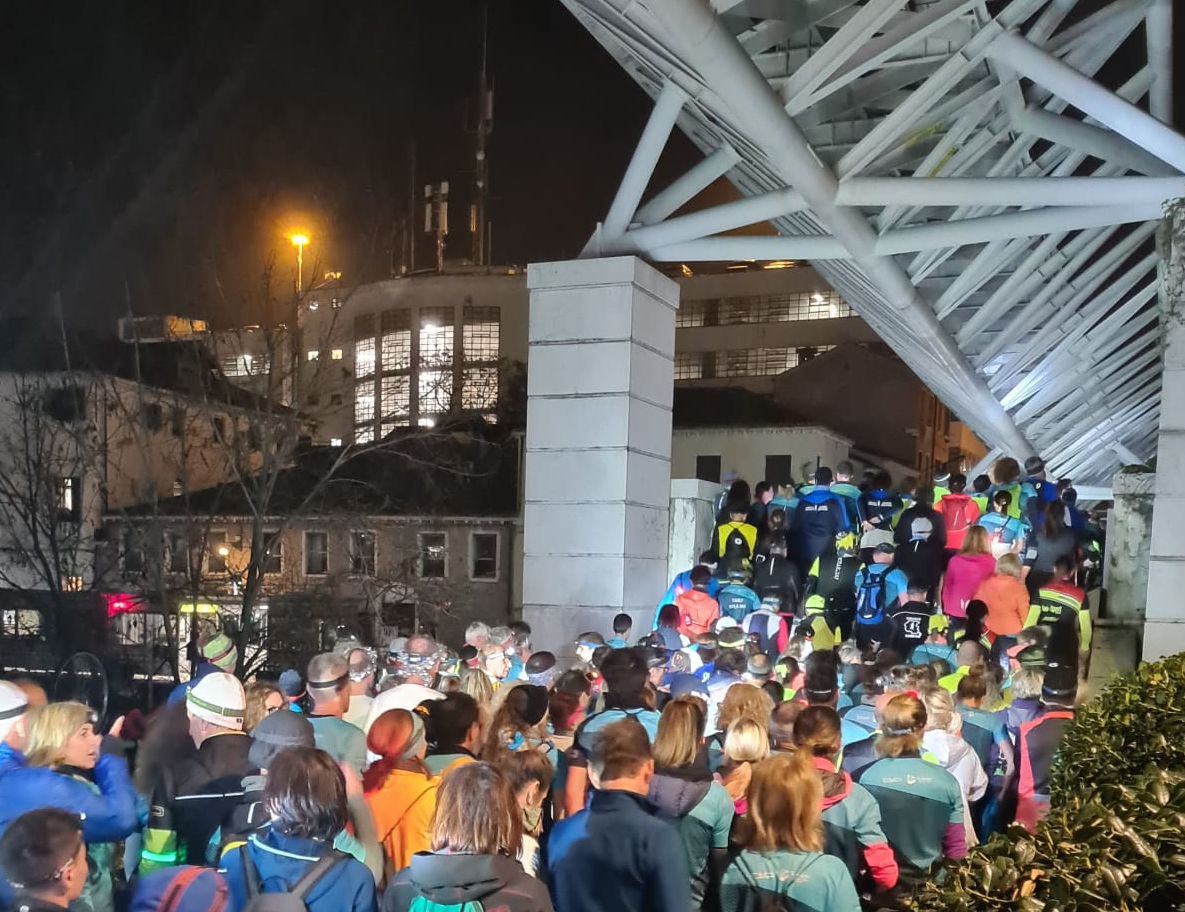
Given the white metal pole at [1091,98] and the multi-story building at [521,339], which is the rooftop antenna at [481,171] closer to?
the multi-story building at [521,339]

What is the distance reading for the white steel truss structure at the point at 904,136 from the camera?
7.25m

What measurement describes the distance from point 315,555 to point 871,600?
2977cm

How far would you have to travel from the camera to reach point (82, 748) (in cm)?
398

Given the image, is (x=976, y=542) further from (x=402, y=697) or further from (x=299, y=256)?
(x=299, y=256)

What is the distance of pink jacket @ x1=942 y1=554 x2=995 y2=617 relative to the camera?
801 cm

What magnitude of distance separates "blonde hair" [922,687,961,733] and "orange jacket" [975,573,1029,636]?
2.98 meters

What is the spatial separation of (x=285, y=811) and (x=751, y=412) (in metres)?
37.9

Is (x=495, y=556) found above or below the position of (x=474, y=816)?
below

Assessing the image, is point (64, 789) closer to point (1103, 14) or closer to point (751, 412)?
point (1103, 14)

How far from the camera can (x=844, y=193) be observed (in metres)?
8.23

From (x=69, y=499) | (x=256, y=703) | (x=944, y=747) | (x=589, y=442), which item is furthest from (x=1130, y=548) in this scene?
(x=69, y=499)

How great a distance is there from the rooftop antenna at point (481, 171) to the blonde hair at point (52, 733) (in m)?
41.1

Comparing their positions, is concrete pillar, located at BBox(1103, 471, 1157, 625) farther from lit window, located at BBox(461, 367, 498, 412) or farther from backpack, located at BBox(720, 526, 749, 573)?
lit window, located at BBox(461, 367, 498, 412)

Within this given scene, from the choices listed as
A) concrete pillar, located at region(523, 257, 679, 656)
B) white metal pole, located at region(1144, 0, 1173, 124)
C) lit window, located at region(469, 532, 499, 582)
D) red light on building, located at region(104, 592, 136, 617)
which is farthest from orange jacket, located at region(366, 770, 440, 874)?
lit window, located at region(469, 532, 499, 582)
